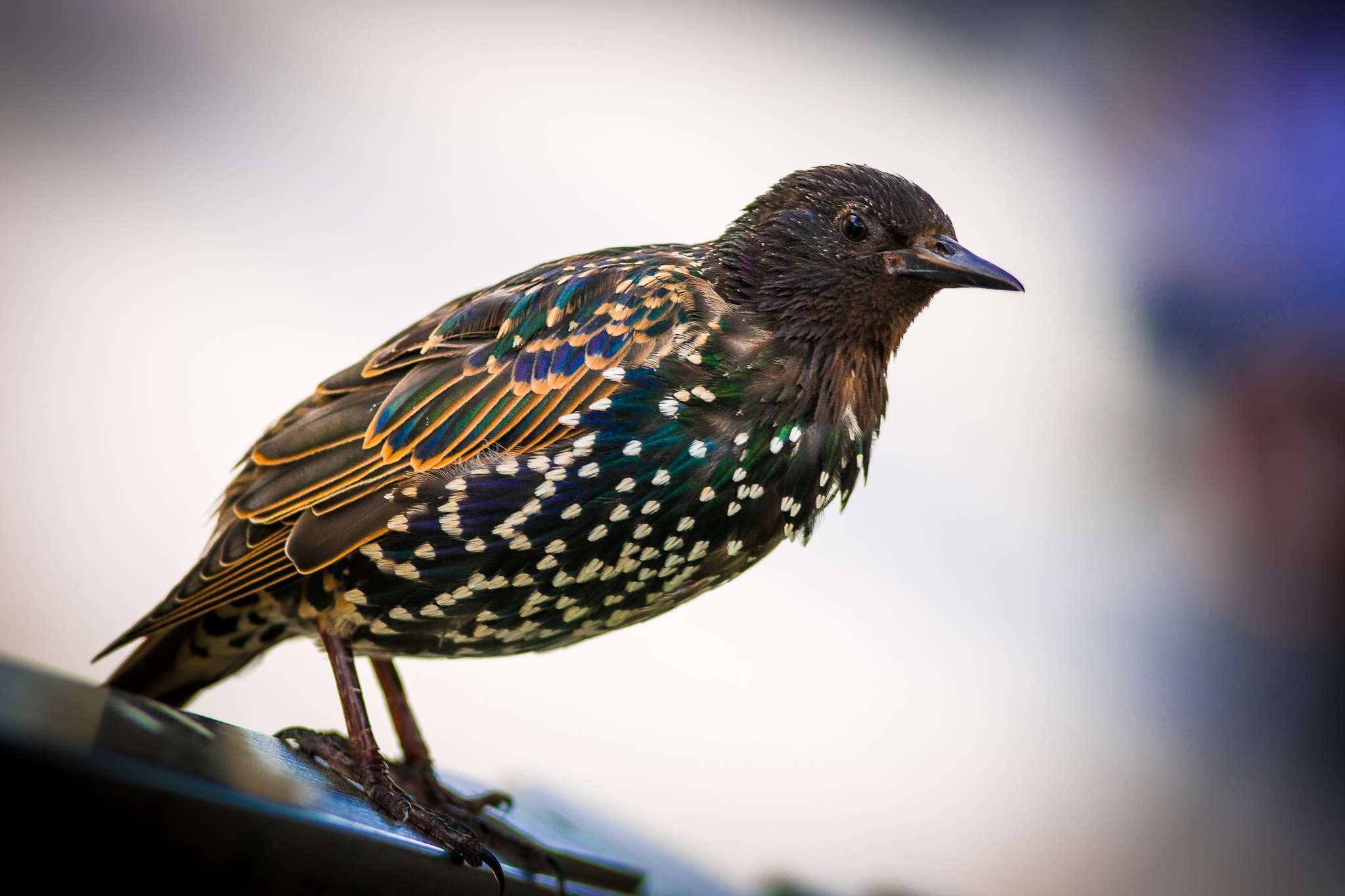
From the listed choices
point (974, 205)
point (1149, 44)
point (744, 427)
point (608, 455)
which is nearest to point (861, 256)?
point (744, 427)

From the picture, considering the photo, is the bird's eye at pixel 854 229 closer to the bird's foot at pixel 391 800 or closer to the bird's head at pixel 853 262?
the bird's head at pixel 853 262

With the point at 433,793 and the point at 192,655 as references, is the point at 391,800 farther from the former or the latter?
the point at 192,655

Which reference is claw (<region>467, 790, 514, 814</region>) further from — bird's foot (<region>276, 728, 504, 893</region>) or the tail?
the tail

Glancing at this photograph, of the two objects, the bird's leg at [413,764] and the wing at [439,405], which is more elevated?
the wing at [439,405]

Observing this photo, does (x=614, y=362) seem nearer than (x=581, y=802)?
Yes

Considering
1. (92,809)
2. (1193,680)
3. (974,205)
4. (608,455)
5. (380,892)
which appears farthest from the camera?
(1193,680)

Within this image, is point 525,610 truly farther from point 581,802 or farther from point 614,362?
point 581,802

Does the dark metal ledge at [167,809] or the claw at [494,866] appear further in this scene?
the claw at [494,866]

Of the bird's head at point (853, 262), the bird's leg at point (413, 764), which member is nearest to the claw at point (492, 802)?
the bird's leg at point (413, 764)
